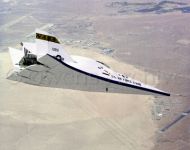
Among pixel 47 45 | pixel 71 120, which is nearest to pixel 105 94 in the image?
pixel 71 120

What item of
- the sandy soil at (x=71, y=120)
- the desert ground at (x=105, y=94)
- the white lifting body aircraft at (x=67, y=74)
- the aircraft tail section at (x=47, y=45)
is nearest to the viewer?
the white lifting body aircraft at (x=67, y=74)

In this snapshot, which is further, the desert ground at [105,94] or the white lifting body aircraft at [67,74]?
the desert ground at [105,94]

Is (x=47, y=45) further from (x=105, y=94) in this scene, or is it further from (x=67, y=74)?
(x=105, y=94)

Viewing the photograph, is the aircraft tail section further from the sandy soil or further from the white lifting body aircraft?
the sandy soil

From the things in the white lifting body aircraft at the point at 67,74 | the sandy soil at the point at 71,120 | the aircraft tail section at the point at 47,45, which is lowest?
the sandy soil at the point at 71,120

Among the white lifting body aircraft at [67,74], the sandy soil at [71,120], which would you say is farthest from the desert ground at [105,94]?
the white lifting body aircraft at [67,74]

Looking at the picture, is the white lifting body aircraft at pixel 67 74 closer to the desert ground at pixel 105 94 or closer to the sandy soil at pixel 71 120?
the desert ground at pixel 105 94

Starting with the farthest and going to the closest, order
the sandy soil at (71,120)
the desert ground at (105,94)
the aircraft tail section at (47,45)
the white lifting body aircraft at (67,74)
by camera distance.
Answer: the desert ground at (105,94)
the sandy soil at (71,120)
the aircraft tail section at (47,45)
the white lifting body aircraft at (67,74)

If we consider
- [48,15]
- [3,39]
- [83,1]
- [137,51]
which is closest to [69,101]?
[137,51]
